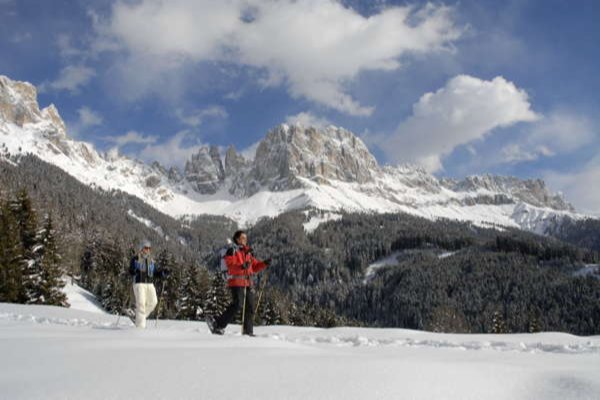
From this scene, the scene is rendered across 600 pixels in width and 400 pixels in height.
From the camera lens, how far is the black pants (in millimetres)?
10773

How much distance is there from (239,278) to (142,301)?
358 centimetres

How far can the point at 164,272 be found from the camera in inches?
514

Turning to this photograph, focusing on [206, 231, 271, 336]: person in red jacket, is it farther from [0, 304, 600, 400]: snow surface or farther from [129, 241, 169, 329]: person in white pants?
[0, 304, 600, 400]: snow surface

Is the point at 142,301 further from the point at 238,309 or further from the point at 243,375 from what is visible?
the point at 243,375

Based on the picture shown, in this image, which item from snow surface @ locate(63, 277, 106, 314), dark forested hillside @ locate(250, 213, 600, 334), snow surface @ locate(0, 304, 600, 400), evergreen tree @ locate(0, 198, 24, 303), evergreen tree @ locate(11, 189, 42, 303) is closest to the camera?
snow surface @ locate(0, 304, 600, 400)

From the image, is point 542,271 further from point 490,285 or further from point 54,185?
point 54,185

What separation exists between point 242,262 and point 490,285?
14379cm

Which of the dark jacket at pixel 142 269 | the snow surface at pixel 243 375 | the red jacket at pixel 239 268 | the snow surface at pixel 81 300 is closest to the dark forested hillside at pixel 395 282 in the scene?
the snow surface at pixel 81 300

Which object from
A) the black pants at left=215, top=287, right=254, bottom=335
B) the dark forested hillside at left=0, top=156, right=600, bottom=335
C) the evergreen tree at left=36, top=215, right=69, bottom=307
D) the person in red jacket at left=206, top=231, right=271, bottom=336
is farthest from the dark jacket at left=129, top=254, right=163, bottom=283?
the dark forested hillside at left=0, top=156, right=600, bottom=335

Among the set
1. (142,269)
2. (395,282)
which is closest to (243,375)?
(142,269)

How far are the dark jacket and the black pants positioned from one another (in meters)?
2.90

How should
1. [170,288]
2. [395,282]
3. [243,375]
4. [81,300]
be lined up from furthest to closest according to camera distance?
[395,282] < [170,288] < [81,300] < [243,375]

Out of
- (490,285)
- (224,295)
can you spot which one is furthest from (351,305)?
(224,295)

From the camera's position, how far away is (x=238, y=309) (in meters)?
10.8
